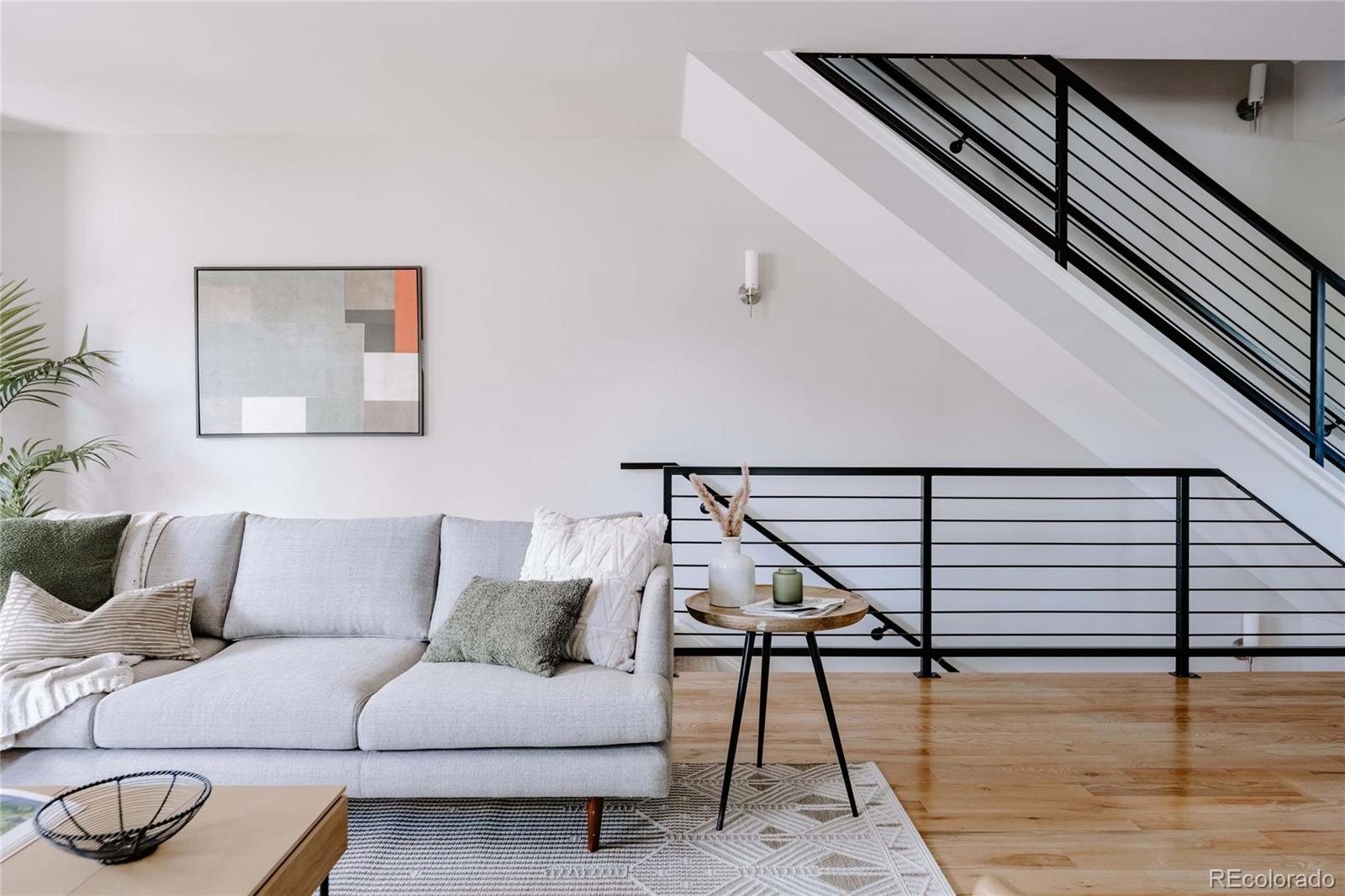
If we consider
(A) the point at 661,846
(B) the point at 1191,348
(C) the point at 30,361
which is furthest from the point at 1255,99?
(C) the point at 30,361

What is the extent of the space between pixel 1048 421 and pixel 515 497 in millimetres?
2618

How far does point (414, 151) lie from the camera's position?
158 inches

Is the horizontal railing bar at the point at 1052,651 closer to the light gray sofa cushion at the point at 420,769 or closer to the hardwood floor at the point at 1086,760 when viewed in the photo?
the hardwood floor at the point at 1086,760

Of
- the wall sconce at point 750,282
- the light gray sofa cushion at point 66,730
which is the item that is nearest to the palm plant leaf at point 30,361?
the light gray sofa cushion at point 66,730

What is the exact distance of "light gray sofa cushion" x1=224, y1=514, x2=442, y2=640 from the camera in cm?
270

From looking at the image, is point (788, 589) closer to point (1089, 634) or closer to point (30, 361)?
point (1089, 634)

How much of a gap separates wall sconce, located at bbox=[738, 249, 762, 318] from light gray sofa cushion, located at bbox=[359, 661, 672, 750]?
7.55 ft

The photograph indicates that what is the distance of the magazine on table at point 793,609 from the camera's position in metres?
2.26

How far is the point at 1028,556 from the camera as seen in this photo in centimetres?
415

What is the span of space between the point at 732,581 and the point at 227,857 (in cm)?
137

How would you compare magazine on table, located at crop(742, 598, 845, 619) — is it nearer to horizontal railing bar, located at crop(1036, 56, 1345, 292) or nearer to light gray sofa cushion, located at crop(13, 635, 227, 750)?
light gray sofa cushion, located at crop(13, 635, 227, 750)

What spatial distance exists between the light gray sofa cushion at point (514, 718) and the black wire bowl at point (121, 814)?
0.51m

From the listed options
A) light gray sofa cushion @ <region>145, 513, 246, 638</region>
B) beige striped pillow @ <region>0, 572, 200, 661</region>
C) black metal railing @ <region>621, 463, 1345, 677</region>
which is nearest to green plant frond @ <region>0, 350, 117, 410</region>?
light gray sofa cushion @ <region>145, 513, 246, 638</region>

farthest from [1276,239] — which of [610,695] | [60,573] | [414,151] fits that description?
[60,573]
